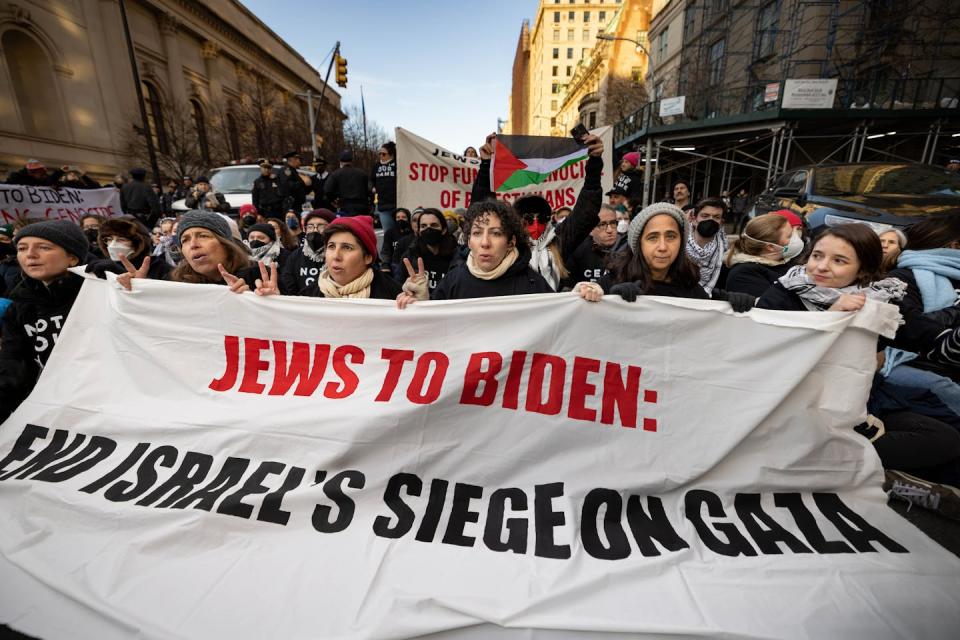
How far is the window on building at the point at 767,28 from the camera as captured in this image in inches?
718

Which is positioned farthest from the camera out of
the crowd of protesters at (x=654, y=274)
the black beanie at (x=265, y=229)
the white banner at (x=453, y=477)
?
the black beanie at (x=265, y=229)

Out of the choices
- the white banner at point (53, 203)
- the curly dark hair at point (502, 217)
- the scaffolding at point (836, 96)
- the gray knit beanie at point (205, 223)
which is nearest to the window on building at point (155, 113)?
the white banner at point (53, 203)

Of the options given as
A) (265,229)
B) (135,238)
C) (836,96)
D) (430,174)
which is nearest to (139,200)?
(265,229)

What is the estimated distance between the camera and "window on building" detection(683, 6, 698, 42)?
24.6 meters

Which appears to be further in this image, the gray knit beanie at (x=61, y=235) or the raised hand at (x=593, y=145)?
the raised hand at (x=593, y=145)

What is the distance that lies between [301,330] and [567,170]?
3400mm

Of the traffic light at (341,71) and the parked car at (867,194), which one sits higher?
the traffic light at (341,71)

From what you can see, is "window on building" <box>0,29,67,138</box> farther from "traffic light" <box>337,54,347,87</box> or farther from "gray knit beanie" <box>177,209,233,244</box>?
"gray knit beanie" <box>177,209,233,244</box>

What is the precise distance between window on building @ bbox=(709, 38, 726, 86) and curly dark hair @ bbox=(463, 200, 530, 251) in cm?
2557

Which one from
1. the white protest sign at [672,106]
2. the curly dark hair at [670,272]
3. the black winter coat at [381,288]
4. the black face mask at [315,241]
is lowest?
the black winter coat at [381,288]

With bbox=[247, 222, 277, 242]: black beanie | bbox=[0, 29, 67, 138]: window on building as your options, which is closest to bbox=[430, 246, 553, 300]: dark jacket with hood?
bbox=[247, 222, 277, 242]: black beanie

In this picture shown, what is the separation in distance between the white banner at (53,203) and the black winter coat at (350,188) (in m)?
3.34

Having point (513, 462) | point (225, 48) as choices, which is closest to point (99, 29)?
point (225, 48)

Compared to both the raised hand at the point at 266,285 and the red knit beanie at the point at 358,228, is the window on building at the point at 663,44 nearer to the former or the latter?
the red knit beanie at the point at 358,228
